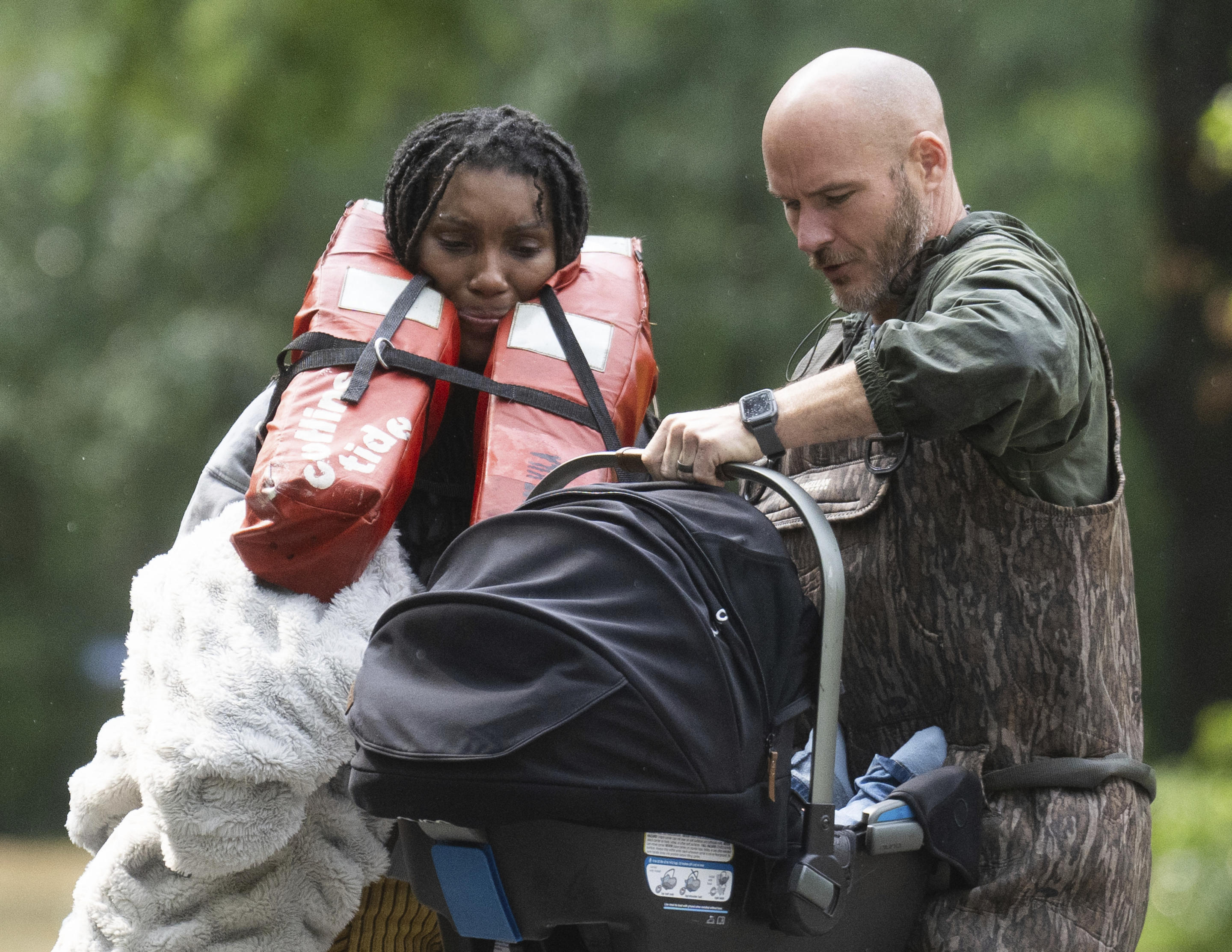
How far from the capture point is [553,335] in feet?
8.19

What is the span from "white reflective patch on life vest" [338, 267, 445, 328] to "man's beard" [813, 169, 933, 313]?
2.30 feet

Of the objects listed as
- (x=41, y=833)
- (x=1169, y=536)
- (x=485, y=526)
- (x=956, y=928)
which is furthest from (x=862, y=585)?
(x=41, y=833)

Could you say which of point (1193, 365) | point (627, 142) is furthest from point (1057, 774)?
point (627, 142)

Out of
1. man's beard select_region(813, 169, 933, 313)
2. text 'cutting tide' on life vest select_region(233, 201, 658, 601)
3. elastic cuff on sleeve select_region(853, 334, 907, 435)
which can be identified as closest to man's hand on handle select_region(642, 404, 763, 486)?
elastic cuff on sleeve select_region(853, 334, 907, 435)

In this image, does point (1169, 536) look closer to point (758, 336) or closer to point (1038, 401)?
point (758, 336)

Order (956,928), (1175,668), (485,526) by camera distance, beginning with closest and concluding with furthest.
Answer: (485,526)
(956,928)
(1175,668)

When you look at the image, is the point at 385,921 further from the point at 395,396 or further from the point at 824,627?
the point at 824,627

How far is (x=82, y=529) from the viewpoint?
13.1 meters

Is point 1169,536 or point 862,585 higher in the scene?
point 862,585

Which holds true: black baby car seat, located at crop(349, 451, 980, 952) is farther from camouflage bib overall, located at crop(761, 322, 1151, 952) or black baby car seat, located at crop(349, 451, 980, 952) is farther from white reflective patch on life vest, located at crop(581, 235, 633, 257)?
white reflective patch on life vest, located at crop(581, 235, 633, 257)

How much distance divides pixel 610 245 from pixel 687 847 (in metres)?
1.41

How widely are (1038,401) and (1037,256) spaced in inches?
12.4

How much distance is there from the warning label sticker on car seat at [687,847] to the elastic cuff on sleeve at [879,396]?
0.62 m

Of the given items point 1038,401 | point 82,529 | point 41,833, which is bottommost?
point 41,833
